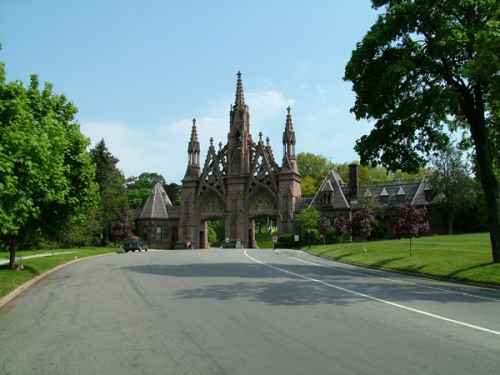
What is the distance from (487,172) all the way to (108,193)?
49725 mm

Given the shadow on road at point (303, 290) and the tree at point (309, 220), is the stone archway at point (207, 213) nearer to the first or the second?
the tree at point (309, 220)

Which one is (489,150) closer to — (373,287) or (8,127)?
(373,287)

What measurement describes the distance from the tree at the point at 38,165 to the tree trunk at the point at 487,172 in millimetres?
18139

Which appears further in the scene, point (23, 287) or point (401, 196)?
point (401, 196)

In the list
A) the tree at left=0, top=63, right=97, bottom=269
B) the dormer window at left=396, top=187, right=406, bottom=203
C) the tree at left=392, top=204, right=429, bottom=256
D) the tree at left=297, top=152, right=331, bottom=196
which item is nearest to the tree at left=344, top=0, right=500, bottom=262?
the tree at left=392, top=204, right=429, bottom=256

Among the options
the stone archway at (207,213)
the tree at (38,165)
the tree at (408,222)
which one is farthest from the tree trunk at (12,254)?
the stone archway at (207,213)

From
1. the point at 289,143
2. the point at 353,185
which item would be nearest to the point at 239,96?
the point at 289,143

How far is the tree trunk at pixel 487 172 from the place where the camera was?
837 inches

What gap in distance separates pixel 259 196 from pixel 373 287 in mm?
53882

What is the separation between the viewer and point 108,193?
61.9 m

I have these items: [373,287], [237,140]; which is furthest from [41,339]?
[237,140]

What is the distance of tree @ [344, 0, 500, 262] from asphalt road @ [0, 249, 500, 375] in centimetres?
957

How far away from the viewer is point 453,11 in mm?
21688

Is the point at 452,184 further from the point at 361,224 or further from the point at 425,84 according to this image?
the point at 425,84
